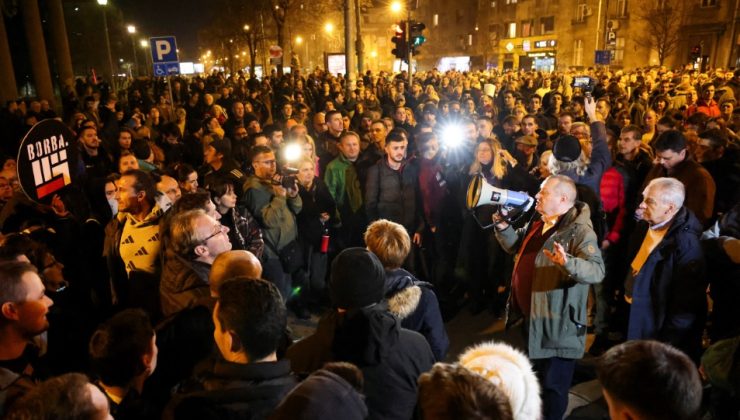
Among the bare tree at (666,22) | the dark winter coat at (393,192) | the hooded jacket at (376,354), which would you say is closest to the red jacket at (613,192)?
the dark winter coat at (393,192)

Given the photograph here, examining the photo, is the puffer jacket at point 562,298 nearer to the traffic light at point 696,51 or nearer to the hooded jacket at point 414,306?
the hooded jacket at point 414,306

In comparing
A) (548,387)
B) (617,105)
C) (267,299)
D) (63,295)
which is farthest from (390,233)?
(617,105)

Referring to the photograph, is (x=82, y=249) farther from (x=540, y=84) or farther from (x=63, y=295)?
(x=540, y=84)

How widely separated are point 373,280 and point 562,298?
1.92 meters

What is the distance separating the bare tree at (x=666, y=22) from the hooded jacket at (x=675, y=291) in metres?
45.3

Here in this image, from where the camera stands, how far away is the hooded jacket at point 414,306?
122 inches

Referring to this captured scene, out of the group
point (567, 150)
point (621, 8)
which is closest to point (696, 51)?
point (621, 8)

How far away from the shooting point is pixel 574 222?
12.7ft

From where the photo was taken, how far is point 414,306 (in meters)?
3.13

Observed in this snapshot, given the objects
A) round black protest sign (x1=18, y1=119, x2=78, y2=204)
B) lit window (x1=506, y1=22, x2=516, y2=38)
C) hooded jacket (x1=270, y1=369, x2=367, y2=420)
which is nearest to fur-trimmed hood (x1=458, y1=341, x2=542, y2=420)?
hooded jacket (x1=270, y1=369, x2=367, y2=420)

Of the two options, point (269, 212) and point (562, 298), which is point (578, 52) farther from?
point (562, 298)

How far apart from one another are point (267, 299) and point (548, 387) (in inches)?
104

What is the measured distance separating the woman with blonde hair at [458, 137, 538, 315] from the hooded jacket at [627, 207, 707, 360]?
211 centimetres

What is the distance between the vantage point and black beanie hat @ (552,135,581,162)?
17.1ft
